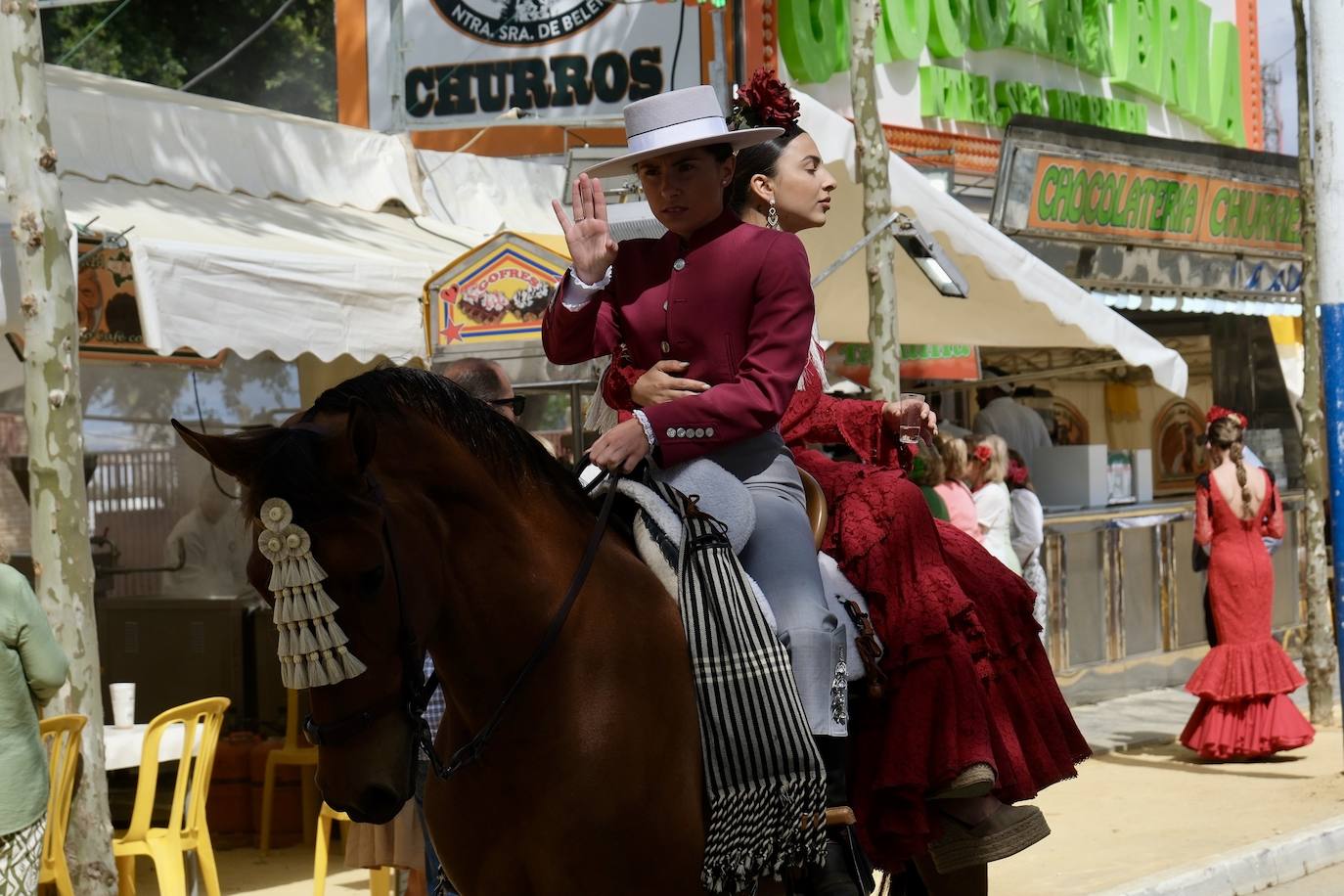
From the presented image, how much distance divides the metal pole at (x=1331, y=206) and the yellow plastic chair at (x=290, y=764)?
6012 mm

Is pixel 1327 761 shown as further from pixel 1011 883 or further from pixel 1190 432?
pixel 1190 432

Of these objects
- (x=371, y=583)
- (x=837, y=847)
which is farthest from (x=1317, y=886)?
(x=371, y=583)

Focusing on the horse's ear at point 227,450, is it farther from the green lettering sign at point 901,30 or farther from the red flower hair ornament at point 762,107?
the green lettering sign at point 901,30

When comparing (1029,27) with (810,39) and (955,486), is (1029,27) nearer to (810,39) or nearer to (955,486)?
(810,39)

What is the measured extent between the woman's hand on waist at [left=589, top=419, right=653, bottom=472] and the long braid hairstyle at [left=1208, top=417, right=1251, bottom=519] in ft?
29.7

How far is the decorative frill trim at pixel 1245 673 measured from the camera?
11.9 m

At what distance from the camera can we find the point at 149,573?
488 inches

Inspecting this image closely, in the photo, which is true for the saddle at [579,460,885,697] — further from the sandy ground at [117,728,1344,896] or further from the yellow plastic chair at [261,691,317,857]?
the yellow plastic chair at [261,691,317,857]

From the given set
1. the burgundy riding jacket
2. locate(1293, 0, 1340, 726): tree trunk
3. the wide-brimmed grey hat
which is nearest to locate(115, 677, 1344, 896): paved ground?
locate(1293, 0, 1340, 726): tree trunk

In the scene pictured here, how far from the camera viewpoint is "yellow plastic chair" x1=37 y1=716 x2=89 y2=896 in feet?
22.5

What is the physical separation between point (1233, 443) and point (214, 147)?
7.04 metres

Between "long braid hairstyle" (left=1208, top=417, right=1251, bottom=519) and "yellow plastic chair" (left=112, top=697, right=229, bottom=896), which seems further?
"long braid hairstyle" (left=1208, top=417, right=1251, bottom=519)

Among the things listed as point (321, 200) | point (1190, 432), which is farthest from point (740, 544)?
point (1190, 432)

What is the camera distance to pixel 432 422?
143 inches
